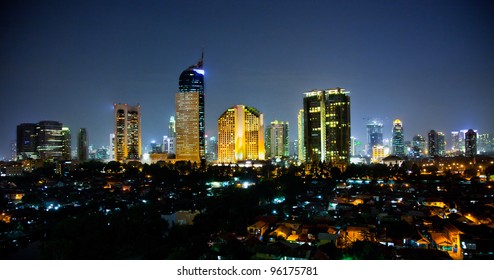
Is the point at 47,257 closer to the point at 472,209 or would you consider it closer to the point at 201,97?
the point at 472,209

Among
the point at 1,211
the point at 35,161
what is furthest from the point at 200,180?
the point at 35,161

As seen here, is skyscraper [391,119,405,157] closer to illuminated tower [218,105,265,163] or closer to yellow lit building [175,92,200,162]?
illuminated tower [218,105,265,163]

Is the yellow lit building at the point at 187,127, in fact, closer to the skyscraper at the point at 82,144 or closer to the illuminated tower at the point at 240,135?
the illuminated tower at the point at 240,135

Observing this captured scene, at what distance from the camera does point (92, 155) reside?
123 ft

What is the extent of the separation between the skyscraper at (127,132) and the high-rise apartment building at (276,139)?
11159 millimetres

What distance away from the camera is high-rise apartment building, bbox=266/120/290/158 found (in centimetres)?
3222

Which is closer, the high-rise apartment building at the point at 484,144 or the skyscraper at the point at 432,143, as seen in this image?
the high-rise apartment building at the point at 484,144

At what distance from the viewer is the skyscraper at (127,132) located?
24.5 meters

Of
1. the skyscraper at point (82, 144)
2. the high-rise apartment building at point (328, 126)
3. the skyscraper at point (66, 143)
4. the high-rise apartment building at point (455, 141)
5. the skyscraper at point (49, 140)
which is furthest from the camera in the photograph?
the high-rise apartment building at point (455, 141)

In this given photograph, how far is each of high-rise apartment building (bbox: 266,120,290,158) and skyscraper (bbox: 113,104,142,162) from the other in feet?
36.6

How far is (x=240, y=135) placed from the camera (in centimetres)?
2516

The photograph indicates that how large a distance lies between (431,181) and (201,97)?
1482cm

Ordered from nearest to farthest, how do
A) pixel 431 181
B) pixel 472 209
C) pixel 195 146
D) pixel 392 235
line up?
pixel 392 235 → pixel 472 209 → pixel 431 181 → pixel 195 146

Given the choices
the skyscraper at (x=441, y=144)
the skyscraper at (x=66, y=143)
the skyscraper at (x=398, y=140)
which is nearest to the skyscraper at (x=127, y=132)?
the skyscraper at (x=66, y=143)
